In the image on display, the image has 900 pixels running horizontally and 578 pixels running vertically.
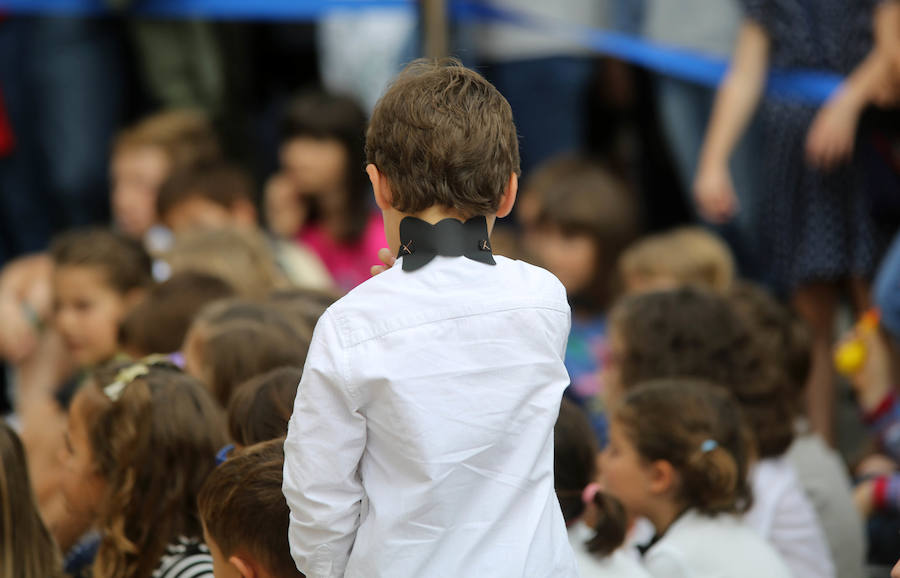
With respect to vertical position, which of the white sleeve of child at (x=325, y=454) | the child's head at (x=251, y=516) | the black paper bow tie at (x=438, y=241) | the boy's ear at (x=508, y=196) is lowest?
the child's head at (x=251, y=516)

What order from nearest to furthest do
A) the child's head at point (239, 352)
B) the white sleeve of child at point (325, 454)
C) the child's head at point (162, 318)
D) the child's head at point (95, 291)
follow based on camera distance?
the white sleeve of child at point (325, 454), the child's head at point (239, 352), the child's head at point (162, 318), the child's head at point (95, 291)

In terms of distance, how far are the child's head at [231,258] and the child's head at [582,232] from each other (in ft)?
3.70

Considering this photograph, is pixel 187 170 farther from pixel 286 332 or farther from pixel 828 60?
pixel 828 60

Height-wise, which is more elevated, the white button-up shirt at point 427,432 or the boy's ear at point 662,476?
the white button-up shirt at point 427,432

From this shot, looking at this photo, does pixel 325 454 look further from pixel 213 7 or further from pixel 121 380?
pixel 213 7

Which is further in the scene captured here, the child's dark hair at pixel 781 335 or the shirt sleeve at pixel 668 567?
the child's dark hair at pixel 781 335

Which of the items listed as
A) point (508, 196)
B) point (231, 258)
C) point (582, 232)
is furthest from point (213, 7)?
point (508, 196)

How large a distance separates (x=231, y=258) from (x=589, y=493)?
2.14 meters

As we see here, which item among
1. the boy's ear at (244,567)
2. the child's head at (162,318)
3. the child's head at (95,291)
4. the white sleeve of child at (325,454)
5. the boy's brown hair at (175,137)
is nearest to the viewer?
the white sleeve of child at (325,454)

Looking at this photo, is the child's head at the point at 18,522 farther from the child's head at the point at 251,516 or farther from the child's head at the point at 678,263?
the child's head at the point at 678,263

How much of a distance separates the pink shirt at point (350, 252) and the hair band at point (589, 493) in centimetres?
273

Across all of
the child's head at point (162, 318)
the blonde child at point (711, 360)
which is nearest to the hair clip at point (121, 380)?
the child's head at point (162, 318)

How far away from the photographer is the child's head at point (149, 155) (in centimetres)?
550

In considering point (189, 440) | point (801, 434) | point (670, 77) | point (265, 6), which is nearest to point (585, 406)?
Result: point (801, 434)
